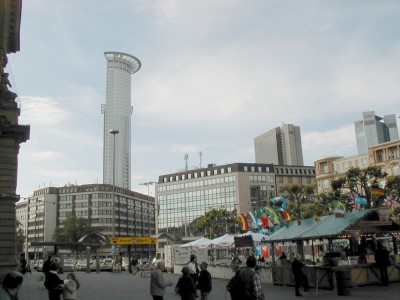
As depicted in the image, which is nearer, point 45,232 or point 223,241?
point 223,241

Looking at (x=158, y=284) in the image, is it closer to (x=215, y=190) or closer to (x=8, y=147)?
(x=8, y=147)

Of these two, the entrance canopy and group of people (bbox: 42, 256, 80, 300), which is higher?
the entrance canopy

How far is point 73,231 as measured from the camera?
10856cm

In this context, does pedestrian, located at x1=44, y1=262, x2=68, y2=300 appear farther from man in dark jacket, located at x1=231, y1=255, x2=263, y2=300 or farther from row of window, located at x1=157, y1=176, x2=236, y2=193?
row of window, located at x1=157, y1=176, x2=236, y2=193

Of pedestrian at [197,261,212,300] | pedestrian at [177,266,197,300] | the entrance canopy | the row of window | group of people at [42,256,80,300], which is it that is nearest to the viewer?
group of people at [42,256,80,300]

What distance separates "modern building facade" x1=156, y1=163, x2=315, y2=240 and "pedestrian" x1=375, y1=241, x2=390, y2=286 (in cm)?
9976

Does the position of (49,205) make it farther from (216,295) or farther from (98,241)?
(216,295)

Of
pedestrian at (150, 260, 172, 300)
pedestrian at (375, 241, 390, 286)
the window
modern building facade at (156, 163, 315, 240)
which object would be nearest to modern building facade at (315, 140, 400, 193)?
the window

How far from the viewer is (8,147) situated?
2825 centimetres

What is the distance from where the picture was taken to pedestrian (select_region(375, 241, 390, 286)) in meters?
19.5


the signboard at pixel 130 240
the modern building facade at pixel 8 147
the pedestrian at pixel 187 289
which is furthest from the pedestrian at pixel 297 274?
the signboard at pixel 130 240

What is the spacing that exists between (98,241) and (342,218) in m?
28.3

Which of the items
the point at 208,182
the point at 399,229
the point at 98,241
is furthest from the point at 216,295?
the point at 208,182

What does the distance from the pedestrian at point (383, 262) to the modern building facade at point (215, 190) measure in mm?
99756
